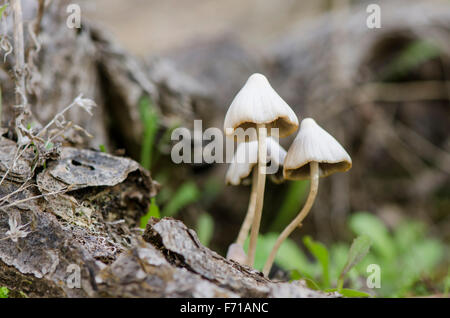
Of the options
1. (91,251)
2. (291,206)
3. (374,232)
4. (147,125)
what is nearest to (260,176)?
(91,251)

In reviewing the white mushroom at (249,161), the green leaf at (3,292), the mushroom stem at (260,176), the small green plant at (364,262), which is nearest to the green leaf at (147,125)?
the white mushroom at (249,161)

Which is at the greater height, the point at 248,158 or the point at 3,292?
the point at 248,158

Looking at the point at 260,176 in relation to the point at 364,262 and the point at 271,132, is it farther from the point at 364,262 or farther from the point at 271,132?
the point at 364,262

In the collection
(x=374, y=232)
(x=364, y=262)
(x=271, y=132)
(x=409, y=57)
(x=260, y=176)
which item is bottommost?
(x=364, y=262)

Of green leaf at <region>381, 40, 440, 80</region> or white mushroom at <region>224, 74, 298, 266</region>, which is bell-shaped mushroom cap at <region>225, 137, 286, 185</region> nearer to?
white mushroom at <region>224, 74, 298, 266</region>

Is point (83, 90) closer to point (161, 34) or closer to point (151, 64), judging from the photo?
point (151, 64)
